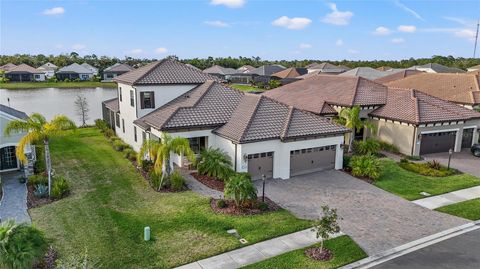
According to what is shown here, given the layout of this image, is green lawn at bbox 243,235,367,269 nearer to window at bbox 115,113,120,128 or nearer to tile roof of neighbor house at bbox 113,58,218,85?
tile roof of neighbor house at bbox 113,58,218,85

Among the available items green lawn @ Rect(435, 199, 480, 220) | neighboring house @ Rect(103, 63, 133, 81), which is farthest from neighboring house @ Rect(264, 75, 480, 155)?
neighboring house @ Rect(103, 63, 133, 81)

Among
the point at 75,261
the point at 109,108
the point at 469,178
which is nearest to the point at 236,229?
the point at 75,261

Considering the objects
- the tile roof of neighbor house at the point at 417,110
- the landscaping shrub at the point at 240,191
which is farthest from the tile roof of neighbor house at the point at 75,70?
the landscaping shrub at the point at 240,191

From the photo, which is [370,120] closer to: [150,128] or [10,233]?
[150,128]

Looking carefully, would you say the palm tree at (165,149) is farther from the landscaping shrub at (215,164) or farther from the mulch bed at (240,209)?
the mulch bed at (240,209)

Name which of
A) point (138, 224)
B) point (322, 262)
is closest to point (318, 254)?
point (322, 262)

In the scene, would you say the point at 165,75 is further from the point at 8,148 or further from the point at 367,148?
the point at 367,148
